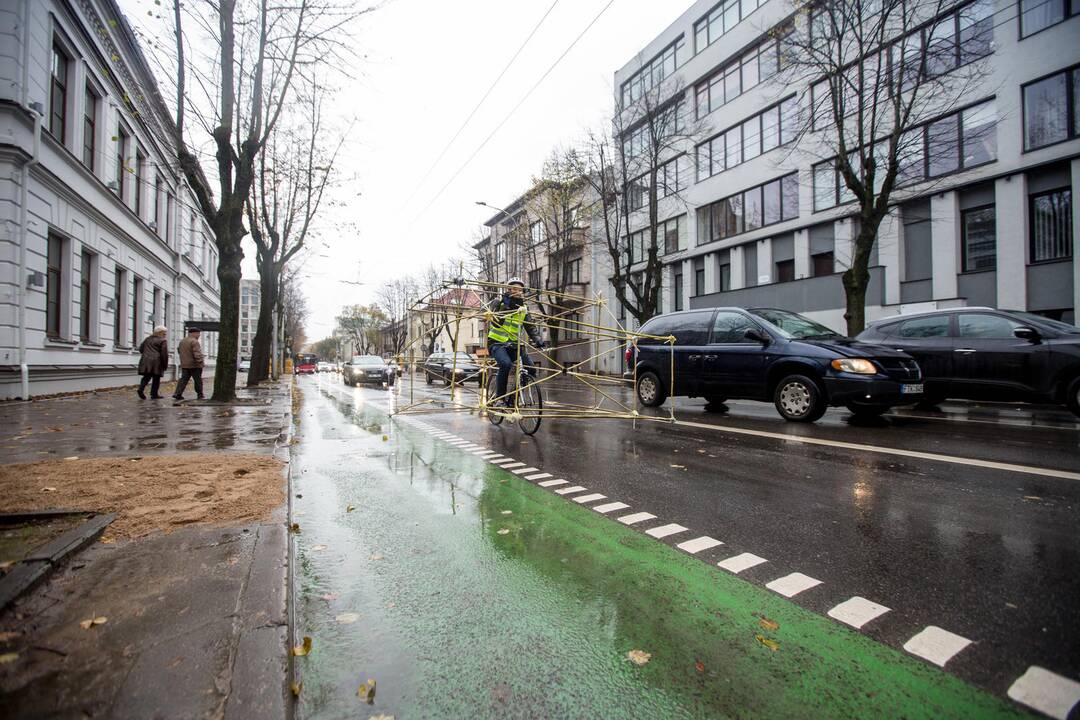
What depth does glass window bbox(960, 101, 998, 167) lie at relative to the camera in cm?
1722

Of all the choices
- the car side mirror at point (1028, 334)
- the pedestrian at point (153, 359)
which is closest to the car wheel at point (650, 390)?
the car side mirror at point (1028, 334)

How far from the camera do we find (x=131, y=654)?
1.92 meters

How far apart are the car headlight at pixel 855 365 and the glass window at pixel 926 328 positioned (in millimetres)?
2744

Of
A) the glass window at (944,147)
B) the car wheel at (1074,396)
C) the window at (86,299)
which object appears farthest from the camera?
the glass window at (944,147)

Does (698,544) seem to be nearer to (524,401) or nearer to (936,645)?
(936,645)

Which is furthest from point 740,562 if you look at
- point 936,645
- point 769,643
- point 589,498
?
point 589,498

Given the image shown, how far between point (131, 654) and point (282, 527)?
1.46 m

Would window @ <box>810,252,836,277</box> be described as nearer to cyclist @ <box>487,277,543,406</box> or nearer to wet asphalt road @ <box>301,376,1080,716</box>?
wet asphalt road @ <box>301,376,1080,716</box>

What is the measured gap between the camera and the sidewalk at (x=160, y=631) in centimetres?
167

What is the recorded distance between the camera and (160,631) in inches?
82.2

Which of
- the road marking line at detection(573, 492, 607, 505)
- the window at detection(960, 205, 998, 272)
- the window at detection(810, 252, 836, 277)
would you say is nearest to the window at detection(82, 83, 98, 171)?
the road marking line at detection(573, 492, 607, 505)

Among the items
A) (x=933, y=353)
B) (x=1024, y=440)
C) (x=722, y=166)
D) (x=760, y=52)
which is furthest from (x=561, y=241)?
(x=1024, y=440)

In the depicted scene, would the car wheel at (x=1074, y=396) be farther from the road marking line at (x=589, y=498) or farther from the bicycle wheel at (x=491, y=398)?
the bicycle wheel at (x=491, y=398)

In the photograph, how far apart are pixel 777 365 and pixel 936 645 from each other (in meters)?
6.75
